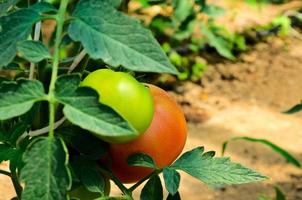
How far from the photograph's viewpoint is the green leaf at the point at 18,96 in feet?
2.06

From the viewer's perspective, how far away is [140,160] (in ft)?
2.61

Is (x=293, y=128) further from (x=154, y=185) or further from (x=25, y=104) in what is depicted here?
(x=25, y=104)

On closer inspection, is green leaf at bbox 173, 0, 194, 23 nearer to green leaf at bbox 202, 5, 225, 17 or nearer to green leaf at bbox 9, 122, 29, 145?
green leaf at bbox 202, 5, 225, 17

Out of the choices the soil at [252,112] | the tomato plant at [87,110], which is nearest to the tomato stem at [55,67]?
the tomato plant at [87,110]

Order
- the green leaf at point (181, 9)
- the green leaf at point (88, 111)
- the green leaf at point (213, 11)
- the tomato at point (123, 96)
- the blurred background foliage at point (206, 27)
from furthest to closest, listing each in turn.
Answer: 1. the blurred background foliage at point (206, 27)
2. the green leaf at point (181, 9)
3. the green leaf at point (213, 11)
4. the tomato at point (123, 96)
5. the green leaf at point (88, 111)

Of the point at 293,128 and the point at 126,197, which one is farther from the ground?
the point at 126,197

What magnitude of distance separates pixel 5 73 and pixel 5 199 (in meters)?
1.21

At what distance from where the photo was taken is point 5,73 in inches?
119

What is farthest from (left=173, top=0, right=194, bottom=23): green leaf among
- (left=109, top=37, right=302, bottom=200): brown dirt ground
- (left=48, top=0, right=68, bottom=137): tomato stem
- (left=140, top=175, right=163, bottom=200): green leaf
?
(left=48, top=0, right=68, bottom=137): tomato stem

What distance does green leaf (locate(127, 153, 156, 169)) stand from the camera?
0.79m

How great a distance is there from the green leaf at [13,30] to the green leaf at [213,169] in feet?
0.87

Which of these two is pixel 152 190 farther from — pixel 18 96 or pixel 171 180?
pixel 18 96

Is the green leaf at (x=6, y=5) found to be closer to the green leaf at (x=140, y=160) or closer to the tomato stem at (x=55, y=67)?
the tomato stem at (x=55, y=67)

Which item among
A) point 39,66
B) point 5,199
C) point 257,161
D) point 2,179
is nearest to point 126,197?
point 39,66
